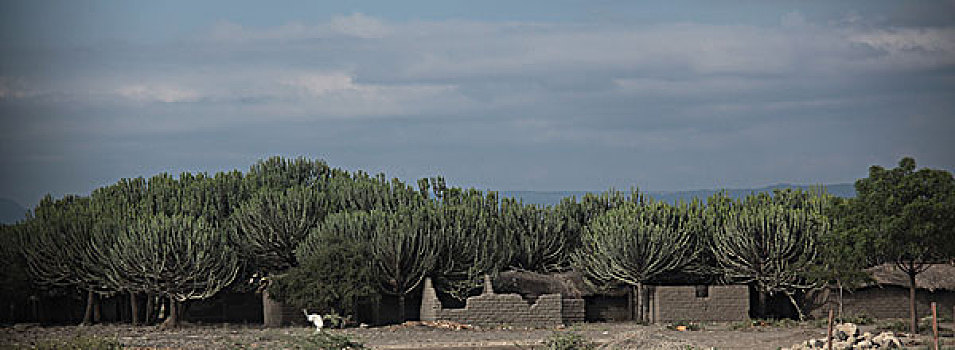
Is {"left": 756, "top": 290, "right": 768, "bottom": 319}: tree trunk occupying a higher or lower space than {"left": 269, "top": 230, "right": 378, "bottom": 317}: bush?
lower

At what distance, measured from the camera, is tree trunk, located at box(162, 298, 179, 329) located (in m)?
33.1

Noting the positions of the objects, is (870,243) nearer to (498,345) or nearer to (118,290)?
(498,345)

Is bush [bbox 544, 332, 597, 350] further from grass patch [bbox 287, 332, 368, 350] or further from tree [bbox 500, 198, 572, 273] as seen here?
tree [bbox 500, 198, 572, 273]

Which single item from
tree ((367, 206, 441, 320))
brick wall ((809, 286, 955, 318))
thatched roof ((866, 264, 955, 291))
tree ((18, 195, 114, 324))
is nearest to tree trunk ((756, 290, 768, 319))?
brick wall ((809, 286, 955, 318))

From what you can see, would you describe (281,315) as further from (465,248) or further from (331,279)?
(465,248)

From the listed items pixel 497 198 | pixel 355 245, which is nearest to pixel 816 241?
pixel 497 198

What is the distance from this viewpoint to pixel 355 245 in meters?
33.2

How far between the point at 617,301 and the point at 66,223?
54.7 feet

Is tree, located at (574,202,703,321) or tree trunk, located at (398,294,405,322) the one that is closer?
tree, located at (574,202,703,321)

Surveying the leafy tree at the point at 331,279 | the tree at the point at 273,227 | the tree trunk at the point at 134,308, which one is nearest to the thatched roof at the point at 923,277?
the leafy tree at the point at 331,279

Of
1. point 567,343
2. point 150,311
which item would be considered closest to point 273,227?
point 150,311

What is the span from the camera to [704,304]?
32.3 m

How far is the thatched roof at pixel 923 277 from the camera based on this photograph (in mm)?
32656

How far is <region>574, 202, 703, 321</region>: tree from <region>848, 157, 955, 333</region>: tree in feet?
27.3
